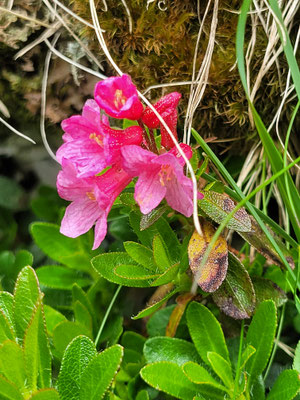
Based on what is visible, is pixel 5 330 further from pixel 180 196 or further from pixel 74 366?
pixel 180 196

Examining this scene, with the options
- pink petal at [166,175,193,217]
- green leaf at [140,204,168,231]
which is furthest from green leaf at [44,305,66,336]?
pink petal at [166,175,193,217]

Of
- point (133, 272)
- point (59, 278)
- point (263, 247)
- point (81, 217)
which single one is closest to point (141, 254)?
point (133, 272)

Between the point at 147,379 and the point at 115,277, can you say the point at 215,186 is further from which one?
the point at 147,379

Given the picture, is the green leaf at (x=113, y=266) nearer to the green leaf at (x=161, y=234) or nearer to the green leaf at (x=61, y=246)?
the green leaf at (x=161, y=234)

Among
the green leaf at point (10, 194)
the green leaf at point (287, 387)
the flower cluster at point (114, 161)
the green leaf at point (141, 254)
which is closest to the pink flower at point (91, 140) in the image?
the flower cluster at point (114, 161)

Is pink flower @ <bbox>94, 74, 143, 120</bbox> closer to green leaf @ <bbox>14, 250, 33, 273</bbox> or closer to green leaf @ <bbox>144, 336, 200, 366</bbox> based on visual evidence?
green leaf @ <bbox>144, 336, 200, 366</bbox>

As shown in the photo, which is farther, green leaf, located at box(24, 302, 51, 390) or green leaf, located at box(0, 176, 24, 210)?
green leaf, located at box(0, 176, 24, 210)
